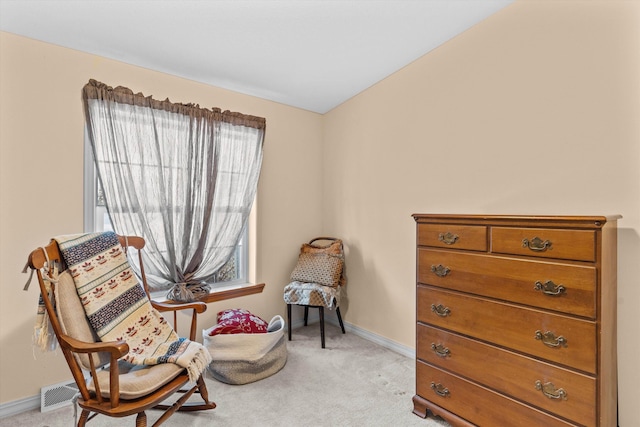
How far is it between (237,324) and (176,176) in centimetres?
135

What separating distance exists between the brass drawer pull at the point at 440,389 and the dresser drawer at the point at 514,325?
0.36m

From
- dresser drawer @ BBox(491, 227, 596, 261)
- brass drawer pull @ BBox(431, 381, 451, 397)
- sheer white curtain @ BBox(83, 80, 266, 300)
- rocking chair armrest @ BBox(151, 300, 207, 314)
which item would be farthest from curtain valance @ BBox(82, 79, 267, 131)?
brass drawer pull @ BBox(431, 381, 451, 397)

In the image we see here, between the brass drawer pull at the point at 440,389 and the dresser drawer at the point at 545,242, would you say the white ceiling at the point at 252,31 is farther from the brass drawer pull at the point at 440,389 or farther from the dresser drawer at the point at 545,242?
the brass drawer pull at the point at 440,389

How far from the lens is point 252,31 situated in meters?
2.17

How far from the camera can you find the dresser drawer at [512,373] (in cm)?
135

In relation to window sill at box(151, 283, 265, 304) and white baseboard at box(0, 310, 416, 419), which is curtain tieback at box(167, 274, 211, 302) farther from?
white baseboard at box(0, 310, 416, 419)

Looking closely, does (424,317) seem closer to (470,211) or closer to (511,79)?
(470,211)

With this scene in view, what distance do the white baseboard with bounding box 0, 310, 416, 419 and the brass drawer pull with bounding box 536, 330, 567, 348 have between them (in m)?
1.35

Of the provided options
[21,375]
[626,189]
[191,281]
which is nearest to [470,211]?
[626,189]

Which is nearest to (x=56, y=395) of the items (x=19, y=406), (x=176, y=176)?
(x=19, y=406)

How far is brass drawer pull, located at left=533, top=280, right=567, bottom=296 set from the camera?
140cm

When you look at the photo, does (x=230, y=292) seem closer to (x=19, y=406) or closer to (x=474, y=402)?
(x=19, y=406)

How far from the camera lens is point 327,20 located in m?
2.10

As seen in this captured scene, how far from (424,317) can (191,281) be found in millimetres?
1941
